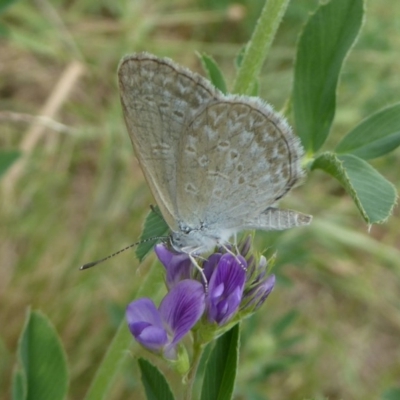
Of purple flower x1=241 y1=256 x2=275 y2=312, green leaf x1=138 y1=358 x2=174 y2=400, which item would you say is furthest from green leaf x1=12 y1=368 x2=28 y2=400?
purple flower x1=241 y1=256 x2=275 y2=312

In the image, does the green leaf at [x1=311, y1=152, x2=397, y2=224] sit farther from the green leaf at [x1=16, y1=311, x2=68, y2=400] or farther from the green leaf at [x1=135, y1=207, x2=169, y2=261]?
the green leaf at [x1=16, y1=311, x2=68, y2=400]

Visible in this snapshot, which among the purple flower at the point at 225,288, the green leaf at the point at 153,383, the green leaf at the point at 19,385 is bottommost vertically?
the green leaf at the point at 19,385

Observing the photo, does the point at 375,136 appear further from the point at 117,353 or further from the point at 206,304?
the point at 117,353

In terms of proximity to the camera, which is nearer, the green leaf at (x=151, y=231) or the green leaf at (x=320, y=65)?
the green leaf at (x=151, y=231)

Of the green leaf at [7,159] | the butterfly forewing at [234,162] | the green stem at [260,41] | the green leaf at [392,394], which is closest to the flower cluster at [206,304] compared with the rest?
the butterfly forewing at [234,162]

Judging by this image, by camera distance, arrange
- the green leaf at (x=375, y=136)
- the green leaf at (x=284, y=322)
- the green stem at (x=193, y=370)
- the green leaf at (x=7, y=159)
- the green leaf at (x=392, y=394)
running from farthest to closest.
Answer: the green leaf at (x=284, y=322) → the green leaf at (x=7, y=159) → the green leaf at (x=392, y=394) → the green leaf at (x=375, y=136) → the green stem at (x=193, y=370)

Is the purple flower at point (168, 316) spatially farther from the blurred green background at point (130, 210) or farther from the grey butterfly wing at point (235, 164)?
the blurred green background at point (130, 210)
